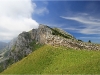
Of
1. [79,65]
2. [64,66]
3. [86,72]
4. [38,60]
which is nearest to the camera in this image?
[86,72]

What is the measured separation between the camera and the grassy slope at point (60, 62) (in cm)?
4247

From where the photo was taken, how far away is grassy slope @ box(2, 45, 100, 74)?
42469mm

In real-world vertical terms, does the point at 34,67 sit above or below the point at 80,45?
below

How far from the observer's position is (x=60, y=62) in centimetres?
5103

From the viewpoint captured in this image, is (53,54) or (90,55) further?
(53,54)

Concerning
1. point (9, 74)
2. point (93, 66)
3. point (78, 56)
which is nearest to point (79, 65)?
point (93, 66)

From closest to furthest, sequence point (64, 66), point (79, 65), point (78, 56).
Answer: point (79, 65), point (64, 66), point (78, 56)

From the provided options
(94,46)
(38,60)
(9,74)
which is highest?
(94,46)

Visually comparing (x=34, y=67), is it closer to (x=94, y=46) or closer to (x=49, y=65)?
(x=49, y=65)

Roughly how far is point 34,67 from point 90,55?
54.4ft

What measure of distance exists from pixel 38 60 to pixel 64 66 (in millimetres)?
11141

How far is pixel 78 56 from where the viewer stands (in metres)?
51.6

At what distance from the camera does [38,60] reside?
56094 millimetres

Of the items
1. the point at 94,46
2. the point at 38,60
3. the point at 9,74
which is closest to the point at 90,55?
the point at 94,46
